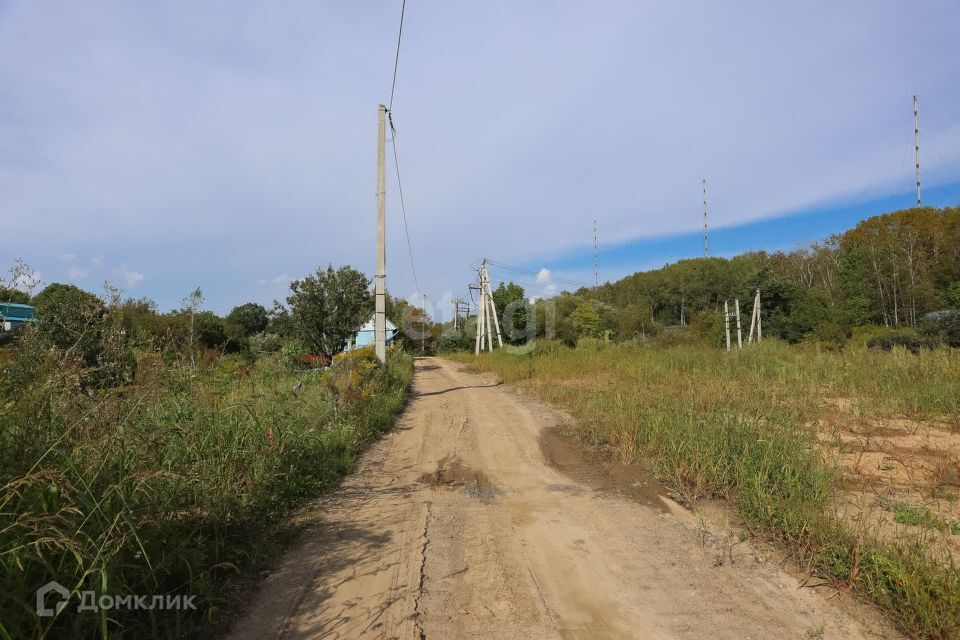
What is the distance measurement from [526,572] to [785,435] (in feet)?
12.0

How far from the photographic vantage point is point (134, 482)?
2.95m

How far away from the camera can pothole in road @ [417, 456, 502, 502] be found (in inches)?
194

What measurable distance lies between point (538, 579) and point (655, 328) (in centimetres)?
3688

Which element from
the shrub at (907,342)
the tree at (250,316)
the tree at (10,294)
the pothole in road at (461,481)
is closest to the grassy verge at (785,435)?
the pothole in road at (461,481)

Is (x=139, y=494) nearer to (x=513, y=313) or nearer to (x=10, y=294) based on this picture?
(x=10, y=294)

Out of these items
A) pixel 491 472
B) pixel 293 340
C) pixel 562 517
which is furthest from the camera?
pixel 293 340

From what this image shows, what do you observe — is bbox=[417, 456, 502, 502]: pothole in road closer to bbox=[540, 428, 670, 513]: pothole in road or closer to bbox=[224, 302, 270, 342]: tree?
bbox=[540, 428, 670, 513]: pothole in road

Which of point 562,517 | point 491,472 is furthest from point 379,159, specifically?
point 562,517

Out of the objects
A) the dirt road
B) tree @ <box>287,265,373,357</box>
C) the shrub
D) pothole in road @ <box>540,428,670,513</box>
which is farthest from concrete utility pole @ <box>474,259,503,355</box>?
the dirt road

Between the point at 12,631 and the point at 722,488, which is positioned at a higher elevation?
the point at 12,631

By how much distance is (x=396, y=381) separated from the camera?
12523 millimetres

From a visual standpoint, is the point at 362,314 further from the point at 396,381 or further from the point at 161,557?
the point at 161,557

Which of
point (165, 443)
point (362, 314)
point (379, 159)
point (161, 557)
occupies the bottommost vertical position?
point (161, 557)

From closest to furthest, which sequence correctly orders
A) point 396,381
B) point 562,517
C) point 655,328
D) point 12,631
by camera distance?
point 12,631 → point 562,517 → point 396,381 → point 655,328
